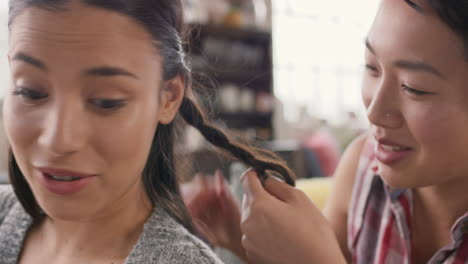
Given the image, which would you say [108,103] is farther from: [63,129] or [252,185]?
[252,185]

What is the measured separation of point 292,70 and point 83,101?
4.00 meters

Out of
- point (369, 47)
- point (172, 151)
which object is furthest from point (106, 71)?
point (369, 47)

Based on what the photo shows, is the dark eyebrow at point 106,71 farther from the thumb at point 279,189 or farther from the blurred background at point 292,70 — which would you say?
the blurred background at point 292,70

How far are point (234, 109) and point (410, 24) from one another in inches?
123

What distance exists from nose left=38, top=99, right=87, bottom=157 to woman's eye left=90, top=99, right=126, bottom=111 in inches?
0.9

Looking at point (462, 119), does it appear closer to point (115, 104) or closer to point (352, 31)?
point (115, 104)

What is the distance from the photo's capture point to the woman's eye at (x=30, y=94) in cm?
68

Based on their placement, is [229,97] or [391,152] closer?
[391,152]

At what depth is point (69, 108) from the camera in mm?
662

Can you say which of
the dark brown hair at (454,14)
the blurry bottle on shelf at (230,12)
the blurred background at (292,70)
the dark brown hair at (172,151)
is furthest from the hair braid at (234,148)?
the blurry bottle on shelf at (230,12)

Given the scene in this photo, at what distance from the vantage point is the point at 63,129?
2.15 ft

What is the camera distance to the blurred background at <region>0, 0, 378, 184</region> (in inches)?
137

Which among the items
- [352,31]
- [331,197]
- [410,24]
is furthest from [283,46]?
[410,24]

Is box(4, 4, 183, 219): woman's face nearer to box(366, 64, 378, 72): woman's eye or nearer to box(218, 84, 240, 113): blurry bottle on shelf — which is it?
box(366, 64, 378, 72): woman's eye
